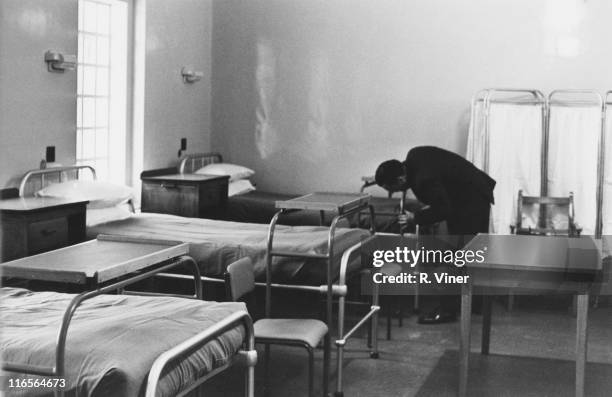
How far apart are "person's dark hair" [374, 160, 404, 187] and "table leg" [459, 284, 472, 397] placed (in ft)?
6.17

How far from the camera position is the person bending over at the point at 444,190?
6.49 meters

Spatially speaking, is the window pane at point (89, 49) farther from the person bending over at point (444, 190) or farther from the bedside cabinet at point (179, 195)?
the person bending over at point (444, 190)

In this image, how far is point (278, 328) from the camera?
4.54 meters

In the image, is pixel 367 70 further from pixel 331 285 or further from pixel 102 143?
pixel 331 285

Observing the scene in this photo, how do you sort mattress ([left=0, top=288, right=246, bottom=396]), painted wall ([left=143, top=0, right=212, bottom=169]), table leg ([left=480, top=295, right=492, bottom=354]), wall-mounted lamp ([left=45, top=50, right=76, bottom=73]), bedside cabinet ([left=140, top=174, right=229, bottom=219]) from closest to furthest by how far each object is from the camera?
1. mattress ([left=0, top=288, right=246, bottom=396])
2. table leg ([left=480, top=295, right=492, bottom=354])
3. wall-mounted lamp ([left=45, top=50, right=76, bottom=73])
4. bedside cabinet ([left=140, top=174, right=229, bottom=219])
5. painted wall ([left=143, top=0, right=212, bottom=169])

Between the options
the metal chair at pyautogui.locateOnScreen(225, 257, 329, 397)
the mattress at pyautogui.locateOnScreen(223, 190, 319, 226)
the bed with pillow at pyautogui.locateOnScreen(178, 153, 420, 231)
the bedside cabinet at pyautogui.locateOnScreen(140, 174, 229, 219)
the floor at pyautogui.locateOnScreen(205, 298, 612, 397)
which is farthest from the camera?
the mattress at pyautogui.locateOnScreen(223, 190, 319, 226)

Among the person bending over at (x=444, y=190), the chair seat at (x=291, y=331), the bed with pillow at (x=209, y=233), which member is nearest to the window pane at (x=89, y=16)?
the bed with pillow at (x=209, y=233)

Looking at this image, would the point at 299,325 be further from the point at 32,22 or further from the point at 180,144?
the point at 180,144

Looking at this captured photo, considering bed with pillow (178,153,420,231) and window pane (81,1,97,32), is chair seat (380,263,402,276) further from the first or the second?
window pane (81,1,97,32)

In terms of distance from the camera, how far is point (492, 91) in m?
8.02

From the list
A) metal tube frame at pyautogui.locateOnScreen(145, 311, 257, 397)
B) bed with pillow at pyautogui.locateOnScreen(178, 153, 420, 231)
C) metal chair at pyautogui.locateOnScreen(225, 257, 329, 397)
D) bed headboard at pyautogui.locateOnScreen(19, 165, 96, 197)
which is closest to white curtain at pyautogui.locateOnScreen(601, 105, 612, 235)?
bed with pillow at pyautogui.locateOnScreen(178, 153, 420, 231)

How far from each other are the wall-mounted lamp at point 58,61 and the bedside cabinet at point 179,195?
1388mm

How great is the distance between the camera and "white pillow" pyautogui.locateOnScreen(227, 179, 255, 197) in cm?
820

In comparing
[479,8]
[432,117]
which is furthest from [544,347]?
[479,8]
